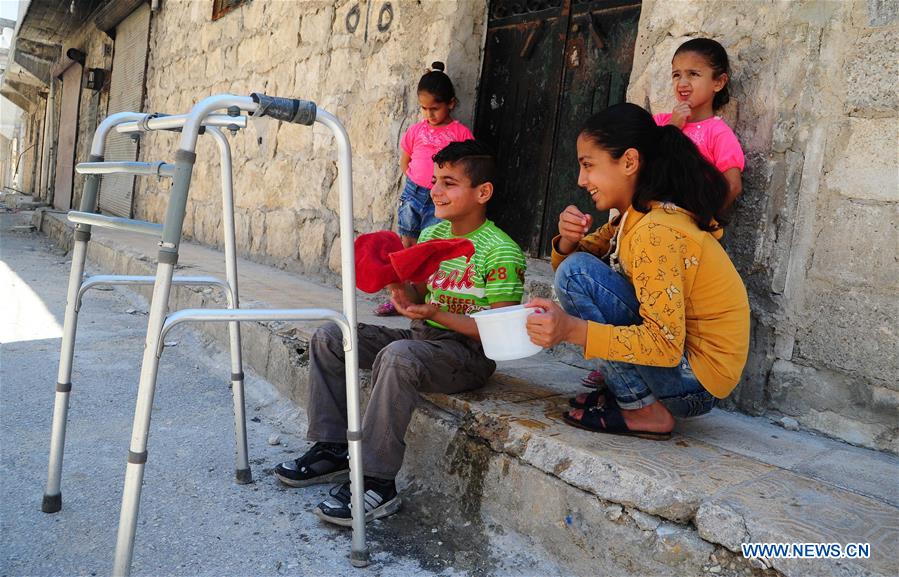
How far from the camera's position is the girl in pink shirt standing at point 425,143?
3291 mm

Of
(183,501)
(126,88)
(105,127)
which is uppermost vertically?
(126,88)

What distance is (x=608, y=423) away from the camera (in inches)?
68.9

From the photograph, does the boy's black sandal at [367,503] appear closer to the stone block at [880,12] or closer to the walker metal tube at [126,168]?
the walker metal tube at [126,168]

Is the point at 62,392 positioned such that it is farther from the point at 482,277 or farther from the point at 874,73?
the point at 874,73

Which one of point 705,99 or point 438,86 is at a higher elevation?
point 438,86

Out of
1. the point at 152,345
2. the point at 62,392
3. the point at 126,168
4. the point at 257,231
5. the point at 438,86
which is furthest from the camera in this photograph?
the point at 257,231

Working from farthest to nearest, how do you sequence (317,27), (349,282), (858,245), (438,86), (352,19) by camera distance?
(317,27)
(352,19)
(438,86)
(858,245)
(349,282)

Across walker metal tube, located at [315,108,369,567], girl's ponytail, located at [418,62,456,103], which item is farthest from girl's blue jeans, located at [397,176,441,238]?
walker metal tube, located at [315,108,369,567]

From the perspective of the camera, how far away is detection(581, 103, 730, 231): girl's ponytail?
1.65 meters

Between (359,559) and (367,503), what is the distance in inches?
7.7

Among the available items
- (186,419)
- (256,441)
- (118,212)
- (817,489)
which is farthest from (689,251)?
(118,212)

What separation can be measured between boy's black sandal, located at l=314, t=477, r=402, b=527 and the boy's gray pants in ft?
0.15

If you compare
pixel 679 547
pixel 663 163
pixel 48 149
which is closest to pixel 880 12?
pixel 663 163

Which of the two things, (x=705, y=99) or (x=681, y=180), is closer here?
(x=681, y=180)
